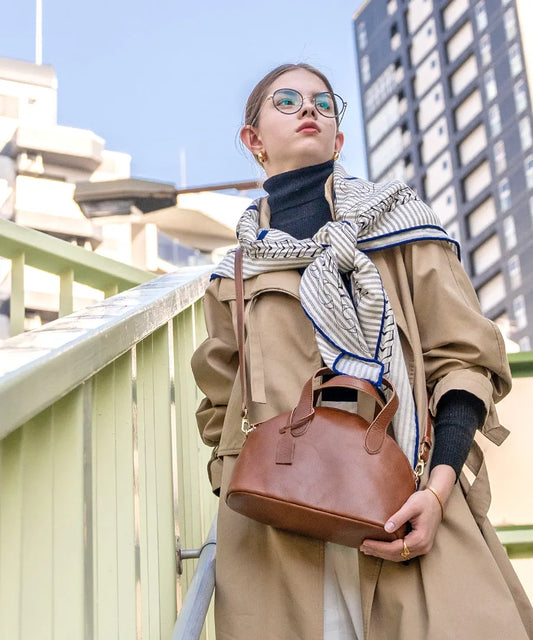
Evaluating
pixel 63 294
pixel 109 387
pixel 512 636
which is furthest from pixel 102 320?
pixel 63 294

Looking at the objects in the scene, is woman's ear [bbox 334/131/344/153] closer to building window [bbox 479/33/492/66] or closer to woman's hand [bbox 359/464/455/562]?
woman's hand [bbox 359/464/455/562]

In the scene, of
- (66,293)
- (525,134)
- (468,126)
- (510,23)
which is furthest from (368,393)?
(468,126)

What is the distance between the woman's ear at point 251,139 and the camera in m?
2.25

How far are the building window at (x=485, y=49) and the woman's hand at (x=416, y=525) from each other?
50.8 meters

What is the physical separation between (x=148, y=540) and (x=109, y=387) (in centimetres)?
45

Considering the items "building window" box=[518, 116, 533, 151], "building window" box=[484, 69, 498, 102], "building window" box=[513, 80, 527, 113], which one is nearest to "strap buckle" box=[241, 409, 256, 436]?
"building window" box=[518, 116, 533, 151]

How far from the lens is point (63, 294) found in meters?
3.35

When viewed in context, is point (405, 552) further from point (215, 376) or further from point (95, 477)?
point (215, 376)

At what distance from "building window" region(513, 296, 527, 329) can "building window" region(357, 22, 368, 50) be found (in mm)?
25409

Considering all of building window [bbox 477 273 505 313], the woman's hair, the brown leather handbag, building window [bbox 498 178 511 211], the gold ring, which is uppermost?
building window [bbox 498 178 511 211]

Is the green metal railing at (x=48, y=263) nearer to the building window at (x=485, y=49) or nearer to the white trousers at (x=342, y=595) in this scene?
the white trousers at (x=342, y=595)

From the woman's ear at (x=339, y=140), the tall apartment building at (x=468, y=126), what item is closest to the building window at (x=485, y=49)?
the tall apartment building at (x=468, y=126)

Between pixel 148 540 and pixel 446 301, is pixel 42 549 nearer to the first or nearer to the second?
pixel 148 540

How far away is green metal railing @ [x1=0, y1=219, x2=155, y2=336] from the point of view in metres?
3.07
